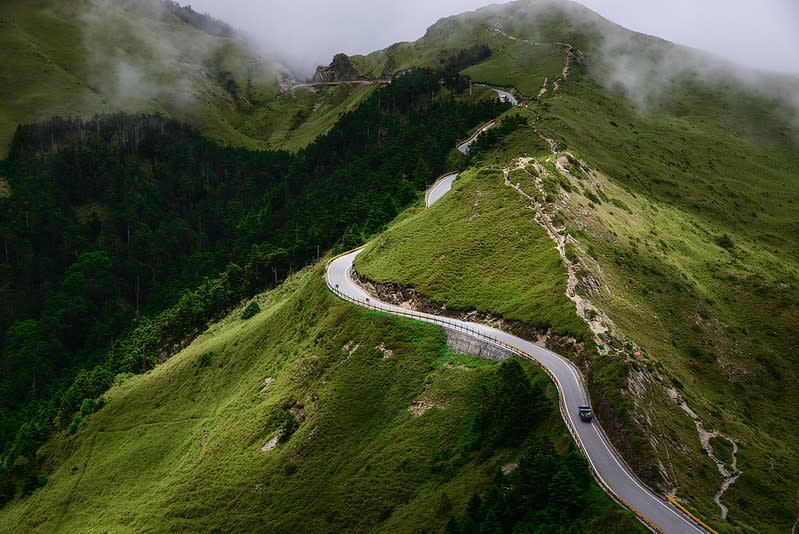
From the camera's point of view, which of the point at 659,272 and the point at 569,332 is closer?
the point at 569,332

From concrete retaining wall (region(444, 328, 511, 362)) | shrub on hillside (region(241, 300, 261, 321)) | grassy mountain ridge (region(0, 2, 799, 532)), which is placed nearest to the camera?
grassy mountain ridge (region(0, 2, 799, 532))

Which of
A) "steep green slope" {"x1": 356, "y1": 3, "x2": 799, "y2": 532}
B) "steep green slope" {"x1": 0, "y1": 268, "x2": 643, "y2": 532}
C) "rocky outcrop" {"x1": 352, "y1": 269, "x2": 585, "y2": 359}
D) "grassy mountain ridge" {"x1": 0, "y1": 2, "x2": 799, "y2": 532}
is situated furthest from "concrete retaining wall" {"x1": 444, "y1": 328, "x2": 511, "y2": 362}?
"steep green slope" {"x1": 356, "y1": 3, "x2": 799, "y2": 532}

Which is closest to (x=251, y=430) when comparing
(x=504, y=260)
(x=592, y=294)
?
(x=504, y=260)

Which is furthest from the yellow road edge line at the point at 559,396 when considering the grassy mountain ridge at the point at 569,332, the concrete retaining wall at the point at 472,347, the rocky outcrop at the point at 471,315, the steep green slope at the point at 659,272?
the steep green slope at the point at 659,272

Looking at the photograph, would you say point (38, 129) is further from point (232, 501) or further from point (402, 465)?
point (402, 465)

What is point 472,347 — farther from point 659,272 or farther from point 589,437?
point 659,272

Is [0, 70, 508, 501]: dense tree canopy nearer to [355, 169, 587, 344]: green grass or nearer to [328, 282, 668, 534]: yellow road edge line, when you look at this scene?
[355, 169, 587, 344]: green grass

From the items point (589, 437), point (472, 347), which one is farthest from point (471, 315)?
point (589, 437)

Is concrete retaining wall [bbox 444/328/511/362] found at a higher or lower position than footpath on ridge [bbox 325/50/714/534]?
lower
